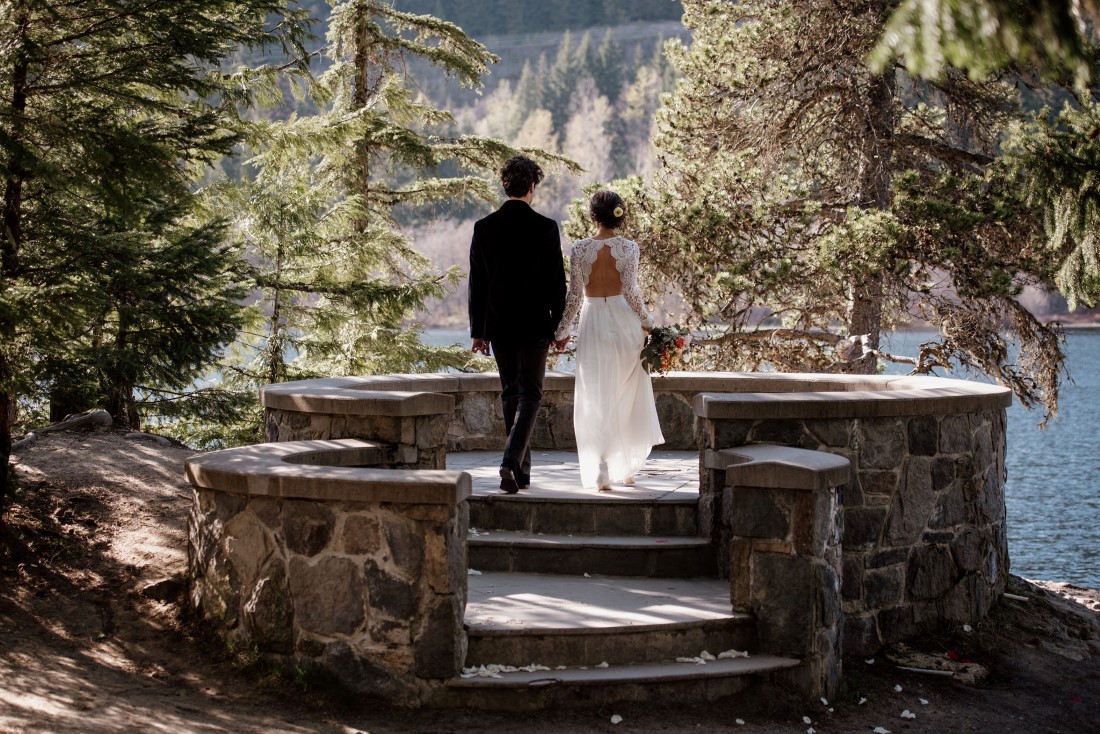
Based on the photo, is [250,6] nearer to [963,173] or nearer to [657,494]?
[657,494]

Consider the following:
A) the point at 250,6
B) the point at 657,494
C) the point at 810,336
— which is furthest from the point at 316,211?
the point at 657,494

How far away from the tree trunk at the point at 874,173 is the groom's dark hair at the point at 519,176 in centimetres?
893

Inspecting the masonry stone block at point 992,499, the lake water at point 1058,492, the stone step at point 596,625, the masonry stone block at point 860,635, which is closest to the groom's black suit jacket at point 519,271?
the stone step at point 596,625

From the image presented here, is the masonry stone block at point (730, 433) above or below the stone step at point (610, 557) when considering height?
above

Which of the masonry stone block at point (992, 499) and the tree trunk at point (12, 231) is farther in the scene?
the masonry stone block at point (992, 499)

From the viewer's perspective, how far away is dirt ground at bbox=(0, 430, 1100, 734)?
5070 millimetres

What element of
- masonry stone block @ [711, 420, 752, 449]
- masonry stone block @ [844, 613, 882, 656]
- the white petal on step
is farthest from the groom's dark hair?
masonry stone block @ [844, 613, 882, 656]

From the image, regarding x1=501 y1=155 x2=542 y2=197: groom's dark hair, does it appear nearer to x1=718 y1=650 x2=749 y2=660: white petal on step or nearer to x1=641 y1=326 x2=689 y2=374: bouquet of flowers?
x1=641 y1=326 x2=689 y2=374: bouquet of flowers

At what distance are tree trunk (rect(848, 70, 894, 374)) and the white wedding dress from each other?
815cm

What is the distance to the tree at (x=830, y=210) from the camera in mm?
13695

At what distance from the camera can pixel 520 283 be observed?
23.0 feet

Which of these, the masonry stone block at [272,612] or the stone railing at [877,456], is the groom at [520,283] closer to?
the stone railing at [877,456]

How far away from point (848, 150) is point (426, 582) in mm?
12497

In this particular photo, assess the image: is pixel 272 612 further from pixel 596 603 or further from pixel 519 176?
pixel 519 176
